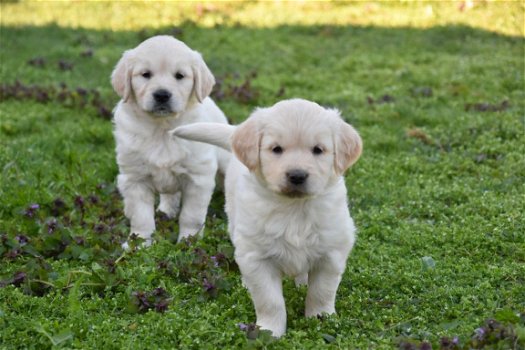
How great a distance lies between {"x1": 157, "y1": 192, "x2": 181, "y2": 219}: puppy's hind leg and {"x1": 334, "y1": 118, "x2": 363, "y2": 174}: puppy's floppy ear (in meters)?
2.37

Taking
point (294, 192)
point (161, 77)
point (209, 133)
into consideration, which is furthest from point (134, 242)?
point (294, 192)

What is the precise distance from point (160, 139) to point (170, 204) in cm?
75

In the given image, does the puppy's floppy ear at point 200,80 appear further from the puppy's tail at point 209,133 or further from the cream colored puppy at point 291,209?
the cream colored puppy at point 291,209

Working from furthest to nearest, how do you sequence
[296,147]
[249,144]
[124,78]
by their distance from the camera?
[124,78], [249,144], [296,147]

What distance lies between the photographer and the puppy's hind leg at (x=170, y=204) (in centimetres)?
614

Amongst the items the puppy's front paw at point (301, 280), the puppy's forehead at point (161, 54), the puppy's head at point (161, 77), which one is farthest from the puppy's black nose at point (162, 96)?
the puppy's front paw at point (301, 280)

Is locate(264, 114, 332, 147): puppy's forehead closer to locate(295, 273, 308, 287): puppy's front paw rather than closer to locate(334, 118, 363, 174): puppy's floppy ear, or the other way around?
locate(334, 118, 363, 174): puppy's floppy ear

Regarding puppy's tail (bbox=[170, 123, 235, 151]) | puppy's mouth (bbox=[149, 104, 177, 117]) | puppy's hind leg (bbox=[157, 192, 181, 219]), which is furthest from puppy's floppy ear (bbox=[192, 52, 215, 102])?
puppy's tail (bbox=[170, 123, 235, 151])

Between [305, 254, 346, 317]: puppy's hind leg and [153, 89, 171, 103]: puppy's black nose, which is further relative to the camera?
[153, 89, 171, 103]: puppy's black nose

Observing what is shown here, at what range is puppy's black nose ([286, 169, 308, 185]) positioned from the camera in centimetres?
374

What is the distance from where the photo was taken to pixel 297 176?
148 inches

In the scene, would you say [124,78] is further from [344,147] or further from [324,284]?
[324,284]

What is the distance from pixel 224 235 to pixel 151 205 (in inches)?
22.6

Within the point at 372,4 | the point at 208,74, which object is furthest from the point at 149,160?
the point at 372,4
